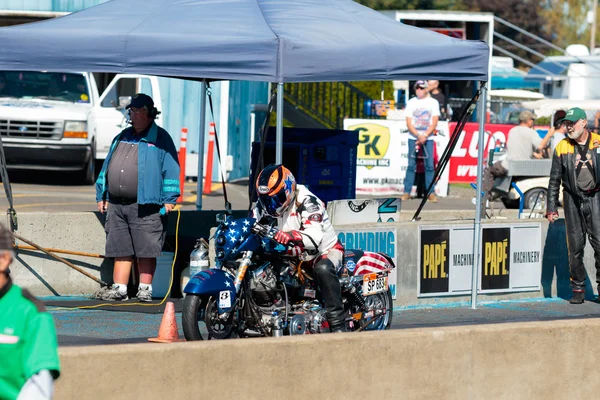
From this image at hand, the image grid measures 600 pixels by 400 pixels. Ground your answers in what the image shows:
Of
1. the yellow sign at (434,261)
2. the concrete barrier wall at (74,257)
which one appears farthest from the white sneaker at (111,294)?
the yellow sign at (434,261)

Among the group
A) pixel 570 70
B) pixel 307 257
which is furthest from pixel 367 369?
pixel 570 70

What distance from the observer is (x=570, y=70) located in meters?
40.8

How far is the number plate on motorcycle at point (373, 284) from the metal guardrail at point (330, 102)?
1668cm

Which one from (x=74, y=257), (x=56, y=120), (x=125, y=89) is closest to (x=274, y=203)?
(x=74, y=257)

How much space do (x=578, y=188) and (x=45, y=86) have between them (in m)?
11.6

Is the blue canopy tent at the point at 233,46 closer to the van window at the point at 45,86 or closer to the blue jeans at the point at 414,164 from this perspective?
the blue jeans at the point at 414,164

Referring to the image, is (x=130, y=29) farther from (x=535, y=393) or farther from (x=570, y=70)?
(x=570, y=70)

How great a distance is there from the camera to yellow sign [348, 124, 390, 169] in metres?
21.8

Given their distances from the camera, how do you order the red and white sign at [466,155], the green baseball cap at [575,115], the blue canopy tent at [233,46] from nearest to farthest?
the blue canopy tent at [233,46]
the green baseball cap at [575,115]
the red and white sign at [466,155]

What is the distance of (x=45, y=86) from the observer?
20266 mm

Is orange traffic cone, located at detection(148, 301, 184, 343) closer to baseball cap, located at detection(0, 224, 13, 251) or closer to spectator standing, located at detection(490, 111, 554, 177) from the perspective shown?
baseball cap, located at detection(0, 224, 13, 251)

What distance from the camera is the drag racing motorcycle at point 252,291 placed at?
26.9 ft

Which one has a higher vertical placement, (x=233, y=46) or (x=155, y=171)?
(x=233, y=46)

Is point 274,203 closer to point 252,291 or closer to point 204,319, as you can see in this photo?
point 252,291
